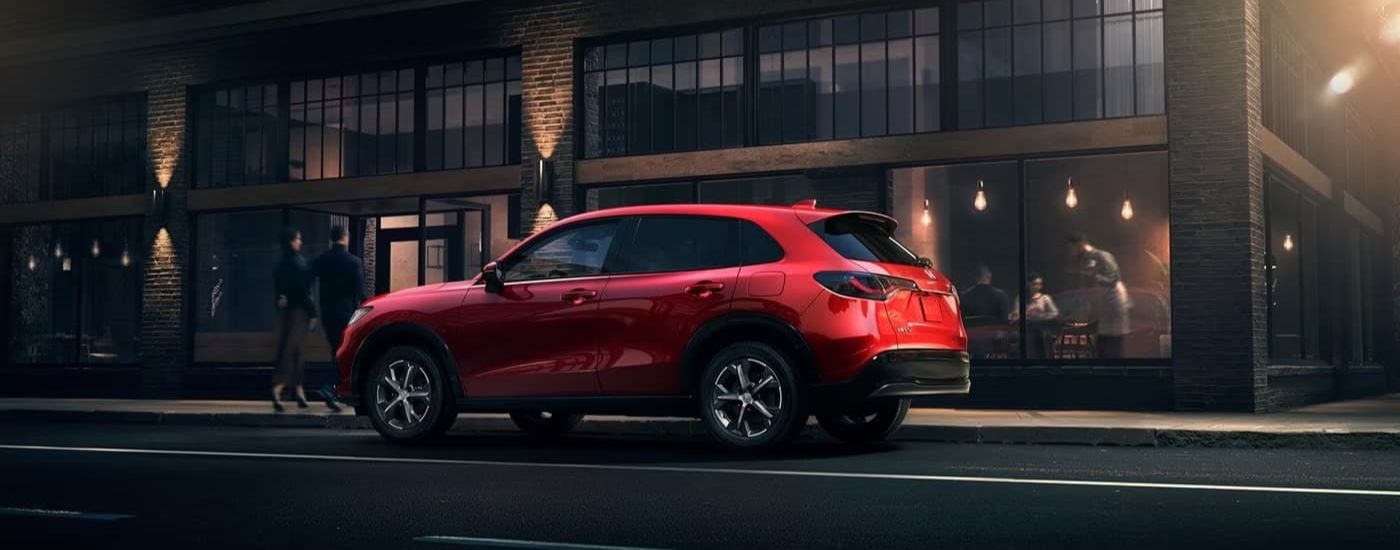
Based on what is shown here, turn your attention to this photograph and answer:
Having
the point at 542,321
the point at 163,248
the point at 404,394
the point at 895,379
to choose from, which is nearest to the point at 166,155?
the point at 163,248

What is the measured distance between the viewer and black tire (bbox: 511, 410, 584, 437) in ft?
40.7

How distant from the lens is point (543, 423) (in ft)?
41.0

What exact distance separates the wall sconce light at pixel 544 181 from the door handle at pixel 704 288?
7909 mm

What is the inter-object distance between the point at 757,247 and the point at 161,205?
1284 cm

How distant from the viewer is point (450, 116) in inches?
746

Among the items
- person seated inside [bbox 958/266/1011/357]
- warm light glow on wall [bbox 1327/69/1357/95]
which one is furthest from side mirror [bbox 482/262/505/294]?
warm light glow on wall [bbox 1327/69/1357/95]

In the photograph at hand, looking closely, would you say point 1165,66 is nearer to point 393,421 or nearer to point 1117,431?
point 1117,431

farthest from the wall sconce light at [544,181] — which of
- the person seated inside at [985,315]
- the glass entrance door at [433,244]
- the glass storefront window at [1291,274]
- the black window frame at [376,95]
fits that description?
the glass storefront window at [1291,274]

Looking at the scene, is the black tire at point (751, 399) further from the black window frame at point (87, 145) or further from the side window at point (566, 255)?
the black window frame at point (87, 145)

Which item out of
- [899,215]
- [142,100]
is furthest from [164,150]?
[899,215]

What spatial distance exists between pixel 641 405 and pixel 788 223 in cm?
154

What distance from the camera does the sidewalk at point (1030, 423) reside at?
439 inches

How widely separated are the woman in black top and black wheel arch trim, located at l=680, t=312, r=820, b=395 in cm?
659

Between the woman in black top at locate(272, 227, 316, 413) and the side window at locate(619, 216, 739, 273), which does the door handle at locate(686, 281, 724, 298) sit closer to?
the side window at locate(619, 216, 739, 273)
